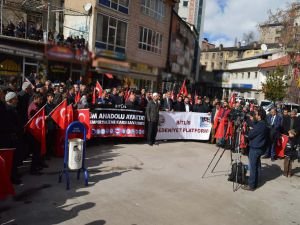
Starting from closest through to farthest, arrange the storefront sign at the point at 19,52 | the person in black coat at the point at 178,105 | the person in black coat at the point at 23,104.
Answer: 1. the person in black coat at the point at 23,104
2. the person in black coat at the point at 178,105
3. the storefront sign at the point at 19,52

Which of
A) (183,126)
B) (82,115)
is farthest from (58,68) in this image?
(82,115)

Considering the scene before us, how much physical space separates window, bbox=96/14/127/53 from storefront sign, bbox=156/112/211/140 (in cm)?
1501

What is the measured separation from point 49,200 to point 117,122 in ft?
19.3

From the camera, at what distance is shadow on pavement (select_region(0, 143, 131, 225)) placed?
A: 5525 millimetres

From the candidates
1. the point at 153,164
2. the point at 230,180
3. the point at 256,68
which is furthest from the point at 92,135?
the point at 256,68

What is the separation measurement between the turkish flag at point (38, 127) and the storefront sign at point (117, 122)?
3292 mm

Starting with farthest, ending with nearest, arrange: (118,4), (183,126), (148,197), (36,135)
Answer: (118,4) → (183,126) → (36,135) → (148,197)

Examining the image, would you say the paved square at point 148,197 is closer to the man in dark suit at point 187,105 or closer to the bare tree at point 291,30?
the man in dark suit at point 187,105

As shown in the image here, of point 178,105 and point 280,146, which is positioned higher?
point 178,105

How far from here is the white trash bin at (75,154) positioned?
7.11 metres

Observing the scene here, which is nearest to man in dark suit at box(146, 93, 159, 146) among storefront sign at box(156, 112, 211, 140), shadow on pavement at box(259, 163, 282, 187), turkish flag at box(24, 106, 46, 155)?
storefront sign at box(156, 112, 211, 140)

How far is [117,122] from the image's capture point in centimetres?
1202

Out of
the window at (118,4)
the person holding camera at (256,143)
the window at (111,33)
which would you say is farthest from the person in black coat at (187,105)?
the window at (118,4)

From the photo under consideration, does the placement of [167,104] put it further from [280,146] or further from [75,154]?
[75,154]
